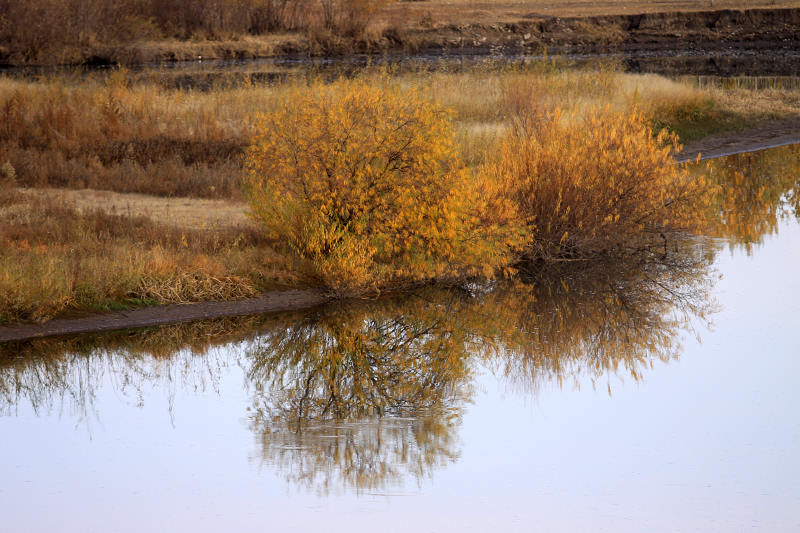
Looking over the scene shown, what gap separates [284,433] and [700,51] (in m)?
52.0

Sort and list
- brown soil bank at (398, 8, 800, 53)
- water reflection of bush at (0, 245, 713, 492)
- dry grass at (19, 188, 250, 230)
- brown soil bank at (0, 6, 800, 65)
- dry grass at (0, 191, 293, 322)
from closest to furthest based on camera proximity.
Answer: water reflection of bush at (0, 245, 713, 492) < dry grass at (0, 191, 293, 322) < dry grass at (19, 188, 250, 230) < brown soil bank at (0, 6, 800, 65) < brown soil bank at (398, 8, 800, 53)

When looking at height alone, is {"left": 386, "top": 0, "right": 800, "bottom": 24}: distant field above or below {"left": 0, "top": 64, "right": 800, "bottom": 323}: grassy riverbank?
above

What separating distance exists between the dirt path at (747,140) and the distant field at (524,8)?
3602cm

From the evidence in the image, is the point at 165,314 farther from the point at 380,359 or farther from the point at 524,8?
the point at 524,8

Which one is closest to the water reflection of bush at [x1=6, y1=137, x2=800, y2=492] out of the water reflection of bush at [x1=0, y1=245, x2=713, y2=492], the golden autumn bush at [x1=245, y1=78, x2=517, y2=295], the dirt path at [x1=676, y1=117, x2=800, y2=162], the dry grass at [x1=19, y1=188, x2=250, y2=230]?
the water reflection of bush at [x1=0, y1=245, x2=713, y2=492]

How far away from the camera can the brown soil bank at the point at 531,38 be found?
52.0 m

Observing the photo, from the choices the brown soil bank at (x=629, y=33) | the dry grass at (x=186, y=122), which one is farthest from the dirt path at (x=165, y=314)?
the brown soil bank at (x=629, y=33)

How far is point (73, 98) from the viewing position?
24188 millimetres

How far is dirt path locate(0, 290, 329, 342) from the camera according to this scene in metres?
11.9

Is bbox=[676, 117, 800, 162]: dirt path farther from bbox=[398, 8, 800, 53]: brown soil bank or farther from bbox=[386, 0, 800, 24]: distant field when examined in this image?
bbox=[386, 0, 800, 24]: distant field

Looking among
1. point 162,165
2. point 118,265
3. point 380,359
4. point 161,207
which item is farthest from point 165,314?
point 162,165

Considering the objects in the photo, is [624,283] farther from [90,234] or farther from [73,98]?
[73,98]

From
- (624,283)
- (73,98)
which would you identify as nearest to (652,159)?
(624,283)

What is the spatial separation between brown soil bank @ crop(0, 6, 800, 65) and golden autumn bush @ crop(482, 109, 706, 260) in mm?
36188
